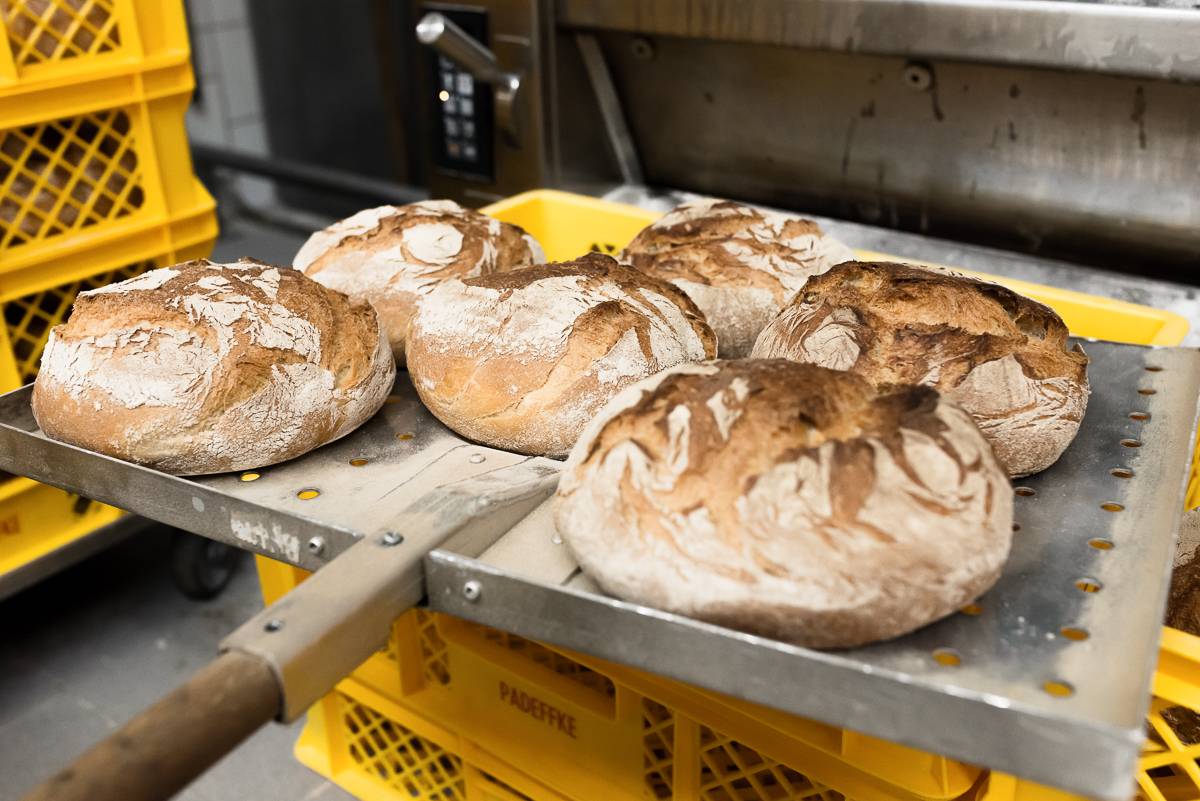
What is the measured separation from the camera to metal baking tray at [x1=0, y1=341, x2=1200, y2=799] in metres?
0.66

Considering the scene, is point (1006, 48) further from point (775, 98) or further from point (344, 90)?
point (344, 90)

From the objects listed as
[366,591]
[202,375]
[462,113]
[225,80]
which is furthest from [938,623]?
[225,80]

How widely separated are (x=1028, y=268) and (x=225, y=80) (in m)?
3.48

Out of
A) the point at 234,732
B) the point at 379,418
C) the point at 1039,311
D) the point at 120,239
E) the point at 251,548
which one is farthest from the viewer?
the point at 120,239

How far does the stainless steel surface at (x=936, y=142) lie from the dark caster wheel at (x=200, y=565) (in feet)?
4.09

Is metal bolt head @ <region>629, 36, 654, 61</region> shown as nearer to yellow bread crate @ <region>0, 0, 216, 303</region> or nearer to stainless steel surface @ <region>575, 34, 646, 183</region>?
stainless steel surface @ <region>575, 34, 646, 183</region>

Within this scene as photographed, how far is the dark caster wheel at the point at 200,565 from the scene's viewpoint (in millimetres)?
2059

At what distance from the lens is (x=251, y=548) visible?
3.19 ft

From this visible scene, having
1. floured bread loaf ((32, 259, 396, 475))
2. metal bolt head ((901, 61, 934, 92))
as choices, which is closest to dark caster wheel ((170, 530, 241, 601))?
floured bread loaf ((32, 259, 396, 475))

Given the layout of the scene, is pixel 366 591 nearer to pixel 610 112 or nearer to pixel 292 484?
pixel 292 484

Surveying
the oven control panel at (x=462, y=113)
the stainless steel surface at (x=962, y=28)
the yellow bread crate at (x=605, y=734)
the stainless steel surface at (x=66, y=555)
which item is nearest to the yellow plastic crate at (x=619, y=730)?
the yellow bread crate at (x=605, y=734)

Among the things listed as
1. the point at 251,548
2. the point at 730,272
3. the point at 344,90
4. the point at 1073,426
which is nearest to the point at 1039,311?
Answer: the point at 1073,426

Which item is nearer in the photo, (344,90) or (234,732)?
(234,732)

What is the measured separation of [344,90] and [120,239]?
220cm
